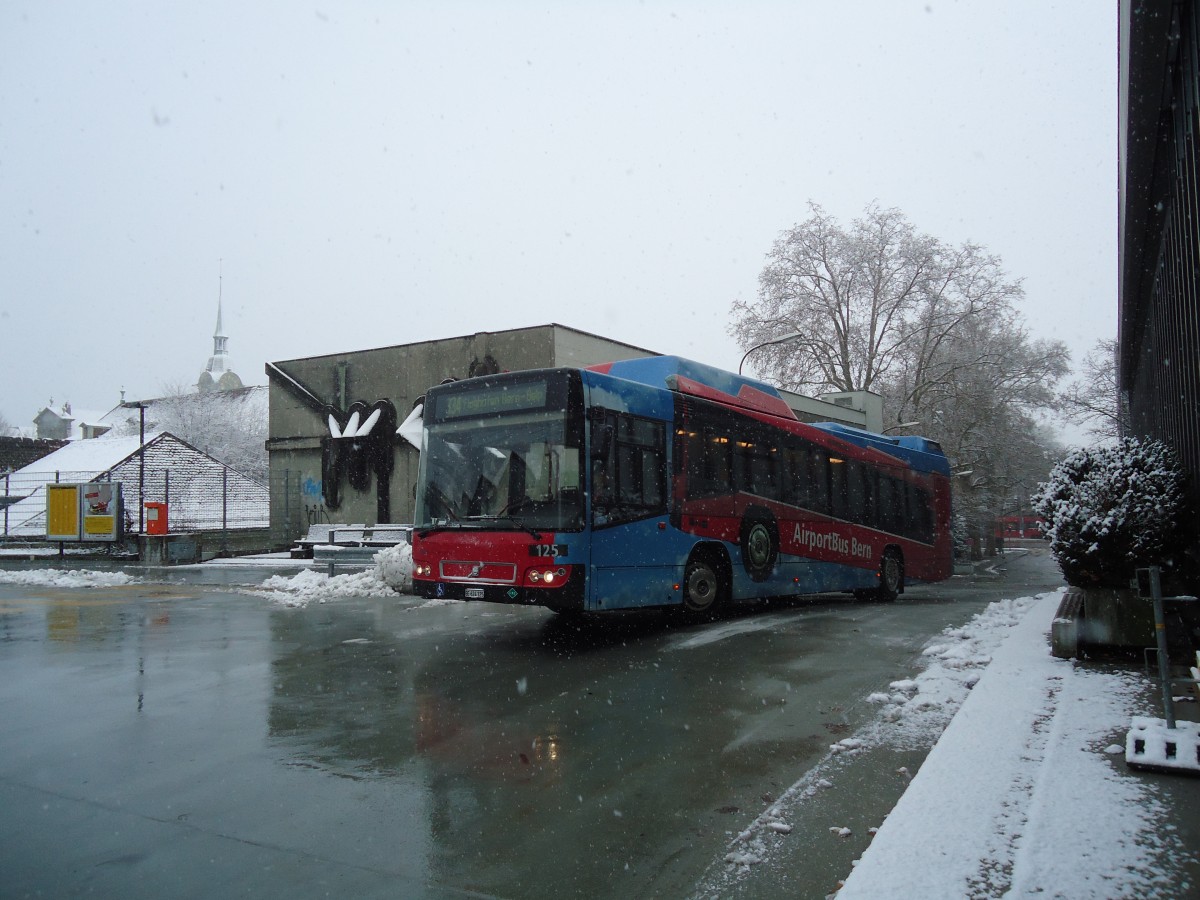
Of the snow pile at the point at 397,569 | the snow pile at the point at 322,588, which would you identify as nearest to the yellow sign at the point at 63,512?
the snow pile at the point at 322,588

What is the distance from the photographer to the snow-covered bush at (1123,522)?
7.64 m

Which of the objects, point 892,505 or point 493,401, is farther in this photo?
point 892,505

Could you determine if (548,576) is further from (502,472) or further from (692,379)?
(692,379)

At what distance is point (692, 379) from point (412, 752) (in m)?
7.76

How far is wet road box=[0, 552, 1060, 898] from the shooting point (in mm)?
4016

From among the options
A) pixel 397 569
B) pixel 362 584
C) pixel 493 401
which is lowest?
pixel 362 584

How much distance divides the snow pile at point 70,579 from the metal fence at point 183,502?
25.0 feet

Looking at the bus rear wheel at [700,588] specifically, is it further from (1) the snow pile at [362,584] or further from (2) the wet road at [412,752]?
(1) the snow pile at [362,584]

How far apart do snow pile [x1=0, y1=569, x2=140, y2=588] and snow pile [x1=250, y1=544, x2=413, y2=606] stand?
453 centimetres

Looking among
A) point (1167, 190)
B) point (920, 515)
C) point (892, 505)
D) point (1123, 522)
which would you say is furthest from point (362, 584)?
point (1167, 190)

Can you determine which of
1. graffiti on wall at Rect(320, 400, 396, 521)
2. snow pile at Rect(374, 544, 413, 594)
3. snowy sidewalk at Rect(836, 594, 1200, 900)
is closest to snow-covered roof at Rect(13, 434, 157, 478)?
graffiti on wall at Rect(320, 400, 396, 521)

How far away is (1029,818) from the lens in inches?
155

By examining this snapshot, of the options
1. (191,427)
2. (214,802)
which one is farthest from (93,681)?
(191,427)

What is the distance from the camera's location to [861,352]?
4469 centimetres
